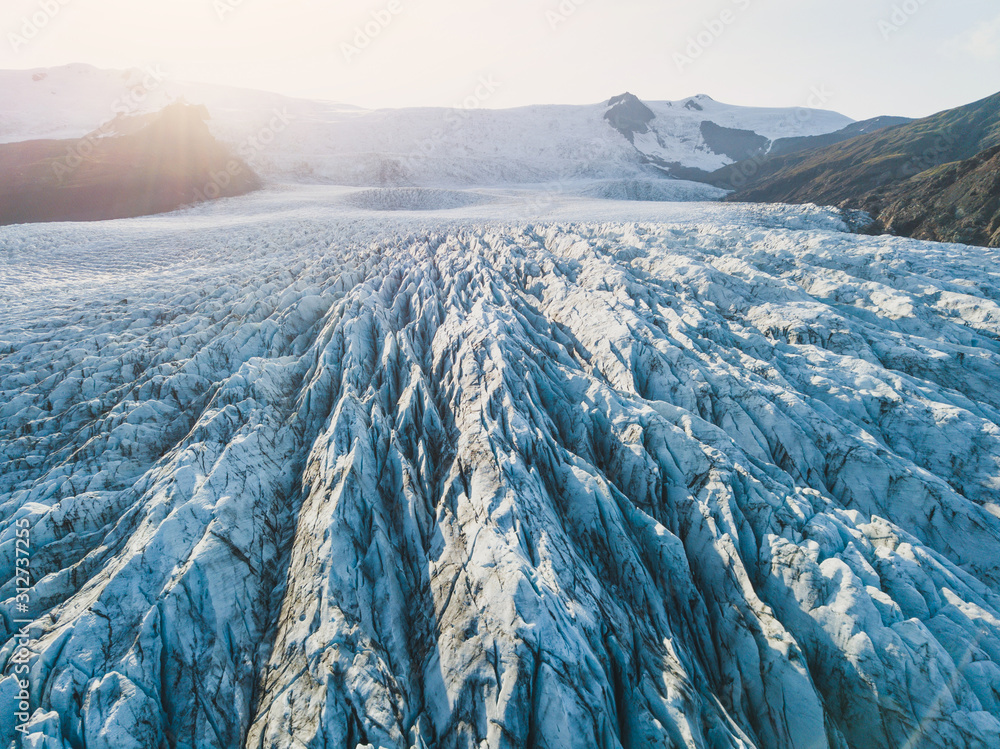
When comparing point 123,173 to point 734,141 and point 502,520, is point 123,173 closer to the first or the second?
point 502,520

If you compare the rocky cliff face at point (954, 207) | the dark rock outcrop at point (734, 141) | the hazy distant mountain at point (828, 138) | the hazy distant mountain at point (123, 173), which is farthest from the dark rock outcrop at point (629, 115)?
the hazy distant mountain at point (123, 173)

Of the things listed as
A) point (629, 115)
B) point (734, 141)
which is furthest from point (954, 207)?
point (629, 115)

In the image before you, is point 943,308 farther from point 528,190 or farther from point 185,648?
point 528,190

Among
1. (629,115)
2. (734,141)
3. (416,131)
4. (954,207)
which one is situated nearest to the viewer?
(954,207)

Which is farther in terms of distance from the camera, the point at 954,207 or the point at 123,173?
the point at 123,173

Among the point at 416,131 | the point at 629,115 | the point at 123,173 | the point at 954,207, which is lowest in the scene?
the point at 954,207

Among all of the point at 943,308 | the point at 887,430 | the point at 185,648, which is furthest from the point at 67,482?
the point at 943,308
